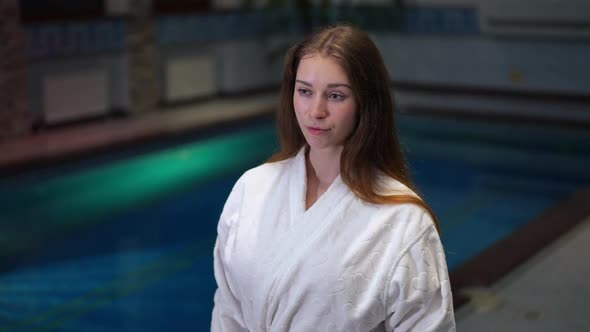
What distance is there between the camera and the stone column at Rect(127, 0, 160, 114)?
8039mm

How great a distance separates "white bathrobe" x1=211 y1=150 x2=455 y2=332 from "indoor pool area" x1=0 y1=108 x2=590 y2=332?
2130mm

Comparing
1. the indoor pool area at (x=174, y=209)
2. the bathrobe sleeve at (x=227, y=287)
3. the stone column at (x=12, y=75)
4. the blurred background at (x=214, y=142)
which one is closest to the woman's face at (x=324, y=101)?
the bathrobe sleeve at (x=227, y=287)

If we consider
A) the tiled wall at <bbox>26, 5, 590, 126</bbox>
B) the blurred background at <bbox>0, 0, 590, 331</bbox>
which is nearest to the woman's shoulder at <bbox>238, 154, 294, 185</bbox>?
the blurred background at <bbox>0, 0, 590, 331</bbox>

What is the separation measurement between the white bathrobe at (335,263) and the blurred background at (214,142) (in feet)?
6.28

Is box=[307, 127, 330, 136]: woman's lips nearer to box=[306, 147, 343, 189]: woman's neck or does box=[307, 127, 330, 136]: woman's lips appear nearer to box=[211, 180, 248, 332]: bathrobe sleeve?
box=[306, 147, 343, 189]: woman's neck

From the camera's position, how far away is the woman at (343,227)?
4.22ft

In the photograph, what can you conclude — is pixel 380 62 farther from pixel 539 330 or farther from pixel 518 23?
pixel 518 23

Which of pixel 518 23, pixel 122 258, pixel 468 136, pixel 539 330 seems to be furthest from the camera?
pixel 518 23

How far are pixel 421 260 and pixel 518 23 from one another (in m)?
8.03

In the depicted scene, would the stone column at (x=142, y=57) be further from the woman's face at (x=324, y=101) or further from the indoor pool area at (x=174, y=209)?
the woman's face at (x=324, y=101)

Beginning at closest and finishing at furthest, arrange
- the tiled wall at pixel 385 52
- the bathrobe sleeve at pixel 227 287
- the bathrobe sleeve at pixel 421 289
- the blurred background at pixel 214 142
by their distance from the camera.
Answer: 1. the bathrobe sleeve at pixel 421 289
2. the bathrobe sleeve at pixel 227 287
3. the blurred background at pixel 214 142
4. the tiled wall at pixel 385 52

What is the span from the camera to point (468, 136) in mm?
7801

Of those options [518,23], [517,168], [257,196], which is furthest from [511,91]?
[257,196]

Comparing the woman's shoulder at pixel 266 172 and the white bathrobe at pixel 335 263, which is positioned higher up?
the woman's shoulder at pixel 266 172
